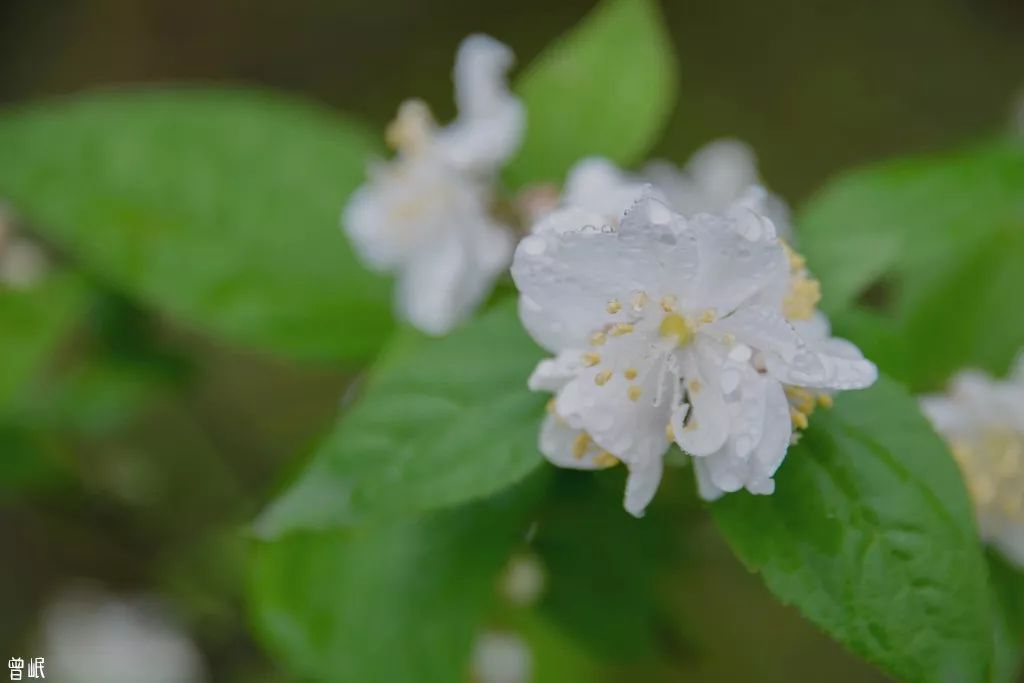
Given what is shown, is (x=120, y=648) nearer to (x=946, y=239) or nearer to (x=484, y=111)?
(x=484, y=111)

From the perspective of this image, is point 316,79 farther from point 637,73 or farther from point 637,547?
point 637,547

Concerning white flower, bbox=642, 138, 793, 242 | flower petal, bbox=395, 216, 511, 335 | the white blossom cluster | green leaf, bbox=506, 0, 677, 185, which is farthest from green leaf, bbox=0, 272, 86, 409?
the white blossom cluster

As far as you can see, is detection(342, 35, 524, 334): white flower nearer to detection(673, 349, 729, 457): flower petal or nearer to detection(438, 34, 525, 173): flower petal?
detection(438, 34, 525, 173): flower petal

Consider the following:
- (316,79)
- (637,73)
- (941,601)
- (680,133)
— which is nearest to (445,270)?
(637,73)
